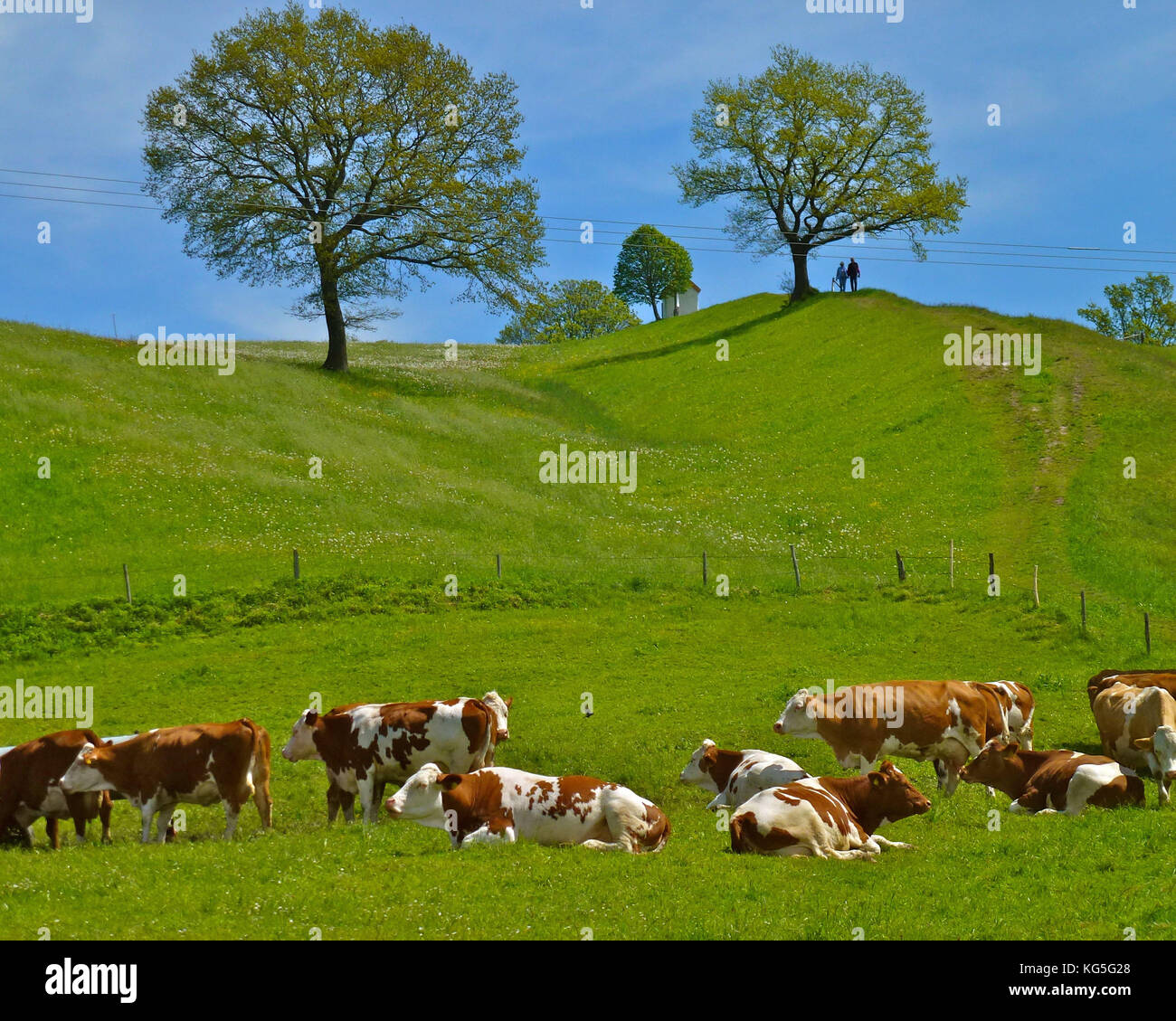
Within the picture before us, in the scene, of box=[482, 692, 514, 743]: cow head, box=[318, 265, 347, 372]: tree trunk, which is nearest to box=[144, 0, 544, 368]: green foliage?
box=[318, 265, 347, 372]: tree trunk

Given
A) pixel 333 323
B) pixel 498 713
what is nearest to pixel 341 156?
pixel 333 323

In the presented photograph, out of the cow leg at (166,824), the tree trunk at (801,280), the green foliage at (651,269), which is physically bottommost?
the cow leg at (166,824)

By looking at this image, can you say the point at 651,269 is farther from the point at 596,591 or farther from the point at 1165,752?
the point at 1165,752

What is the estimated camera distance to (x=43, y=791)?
50.3 feet

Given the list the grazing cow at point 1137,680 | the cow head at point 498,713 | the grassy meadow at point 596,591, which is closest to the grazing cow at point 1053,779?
the grassy meadow at point 596,591

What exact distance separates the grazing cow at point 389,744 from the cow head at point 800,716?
553cm

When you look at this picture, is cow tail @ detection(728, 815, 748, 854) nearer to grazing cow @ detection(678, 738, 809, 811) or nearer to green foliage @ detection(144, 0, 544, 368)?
grazing cow @ detection(678, 738, 809, 811)

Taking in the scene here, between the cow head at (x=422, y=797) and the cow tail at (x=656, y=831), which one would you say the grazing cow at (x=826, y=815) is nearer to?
the cow tail at (x=656, y=831)

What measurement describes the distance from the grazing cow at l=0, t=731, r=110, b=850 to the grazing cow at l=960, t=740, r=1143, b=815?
45.0 ft

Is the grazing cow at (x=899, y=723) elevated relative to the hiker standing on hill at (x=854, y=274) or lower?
lower

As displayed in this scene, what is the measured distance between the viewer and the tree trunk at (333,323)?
201 ft

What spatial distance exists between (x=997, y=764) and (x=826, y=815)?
16.8 ft
